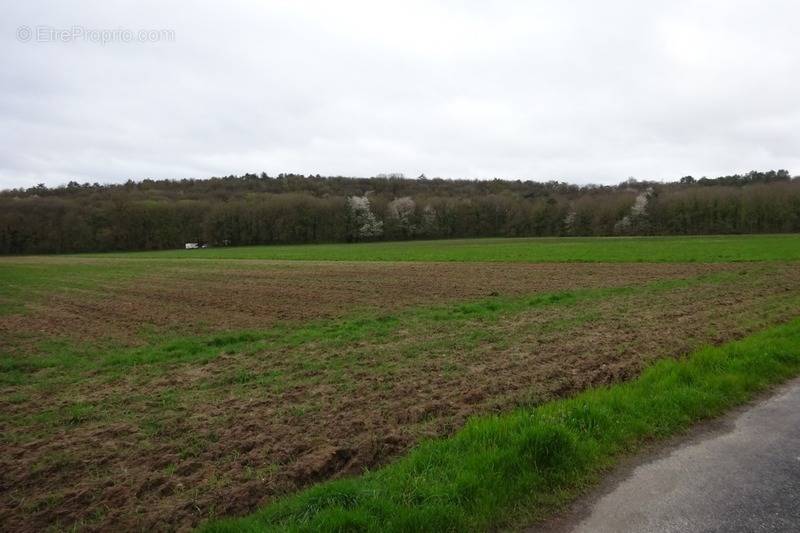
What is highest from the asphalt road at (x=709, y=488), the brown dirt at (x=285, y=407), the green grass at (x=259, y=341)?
the asphalt road at (x=709, y=488)

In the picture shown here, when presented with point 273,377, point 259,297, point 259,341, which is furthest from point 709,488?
point 259,297

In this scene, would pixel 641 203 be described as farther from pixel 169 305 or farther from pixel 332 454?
pixel 332 454

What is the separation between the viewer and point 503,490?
4633mm

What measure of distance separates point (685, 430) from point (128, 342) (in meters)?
13.0

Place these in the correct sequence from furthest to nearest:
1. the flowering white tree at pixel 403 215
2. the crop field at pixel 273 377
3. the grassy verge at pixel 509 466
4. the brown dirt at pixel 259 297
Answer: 1. the flowering white tree at pixel 403 215
2. the brown dirt at pixel 259 297
3. the crop field at pixel 273 377
4. the grassy verge at pixel 509 466

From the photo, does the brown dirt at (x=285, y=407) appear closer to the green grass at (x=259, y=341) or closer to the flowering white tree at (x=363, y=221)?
the green grass at (x=259, y=341)

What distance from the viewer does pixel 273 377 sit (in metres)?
9.20

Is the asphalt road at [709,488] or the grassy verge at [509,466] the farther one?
the grassy verge at [509,466]

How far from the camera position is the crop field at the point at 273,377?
5363 millimetres

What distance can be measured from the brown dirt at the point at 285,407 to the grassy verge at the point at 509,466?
546 mm

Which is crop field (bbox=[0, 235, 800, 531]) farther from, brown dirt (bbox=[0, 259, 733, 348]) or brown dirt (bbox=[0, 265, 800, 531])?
brown dirt (bbox=[0, 259, 733, 348])

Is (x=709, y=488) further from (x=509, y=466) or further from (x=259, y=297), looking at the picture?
(x=259, y=297)

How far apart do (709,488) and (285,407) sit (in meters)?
5.39

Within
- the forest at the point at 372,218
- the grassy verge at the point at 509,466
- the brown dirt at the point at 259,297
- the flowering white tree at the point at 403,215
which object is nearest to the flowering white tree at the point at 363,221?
the forest at the point at 372,218
